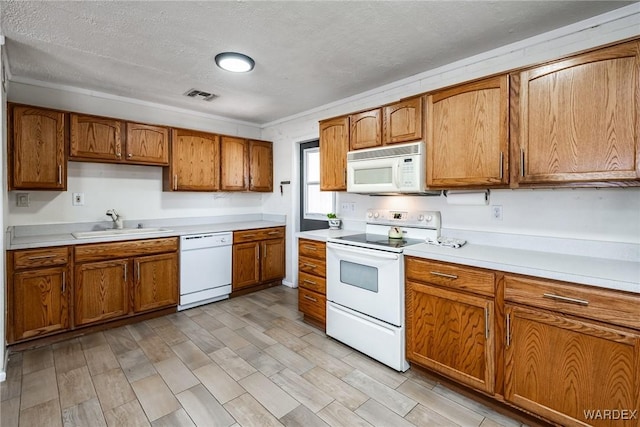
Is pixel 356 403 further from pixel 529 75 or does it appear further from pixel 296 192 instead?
pixel 296 192

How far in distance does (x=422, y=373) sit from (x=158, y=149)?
11.5ft

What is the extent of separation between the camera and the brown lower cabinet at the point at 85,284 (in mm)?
2518

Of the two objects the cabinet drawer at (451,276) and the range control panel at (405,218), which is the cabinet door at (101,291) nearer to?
the range control panel at (405,218)

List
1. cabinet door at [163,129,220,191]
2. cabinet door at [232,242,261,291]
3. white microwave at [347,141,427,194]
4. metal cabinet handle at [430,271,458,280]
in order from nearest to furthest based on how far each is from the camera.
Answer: metal cabinet handle at [430,271,458,280]
white microwave at [347,141,427,194]
cabinet door at [163,129,220,191]
cabinet door at [232,242,261,291]

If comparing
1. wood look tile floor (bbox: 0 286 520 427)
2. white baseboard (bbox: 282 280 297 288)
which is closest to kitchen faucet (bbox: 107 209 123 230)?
wood look tile floor (bbox: 0 286 520 427)

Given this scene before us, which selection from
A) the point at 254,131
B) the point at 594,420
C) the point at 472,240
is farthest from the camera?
the point at 254,131

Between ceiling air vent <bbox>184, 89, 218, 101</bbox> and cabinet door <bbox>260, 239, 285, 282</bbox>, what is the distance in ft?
6.32

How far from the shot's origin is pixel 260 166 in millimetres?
4516

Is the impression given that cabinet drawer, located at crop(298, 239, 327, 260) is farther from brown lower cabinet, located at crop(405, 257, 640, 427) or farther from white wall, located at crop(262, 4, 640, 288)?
brown lower cabinet, located at crop(405, 257, 640, 427)

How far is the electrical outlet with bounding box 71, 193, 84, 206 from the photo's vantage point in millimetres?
3203

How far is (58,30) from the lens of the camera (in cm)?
211

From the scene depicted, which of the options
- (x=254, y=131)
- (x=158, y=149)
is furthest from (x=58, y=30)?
(x=254, y=131)

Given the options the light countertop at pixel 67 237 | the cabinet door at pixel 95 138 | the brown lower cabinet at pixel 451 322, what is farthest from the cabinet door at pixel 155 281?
the brown lower cabinet at pixel 451 322

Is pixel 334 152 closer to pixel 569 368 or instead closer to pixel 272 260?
pixel 272 260
